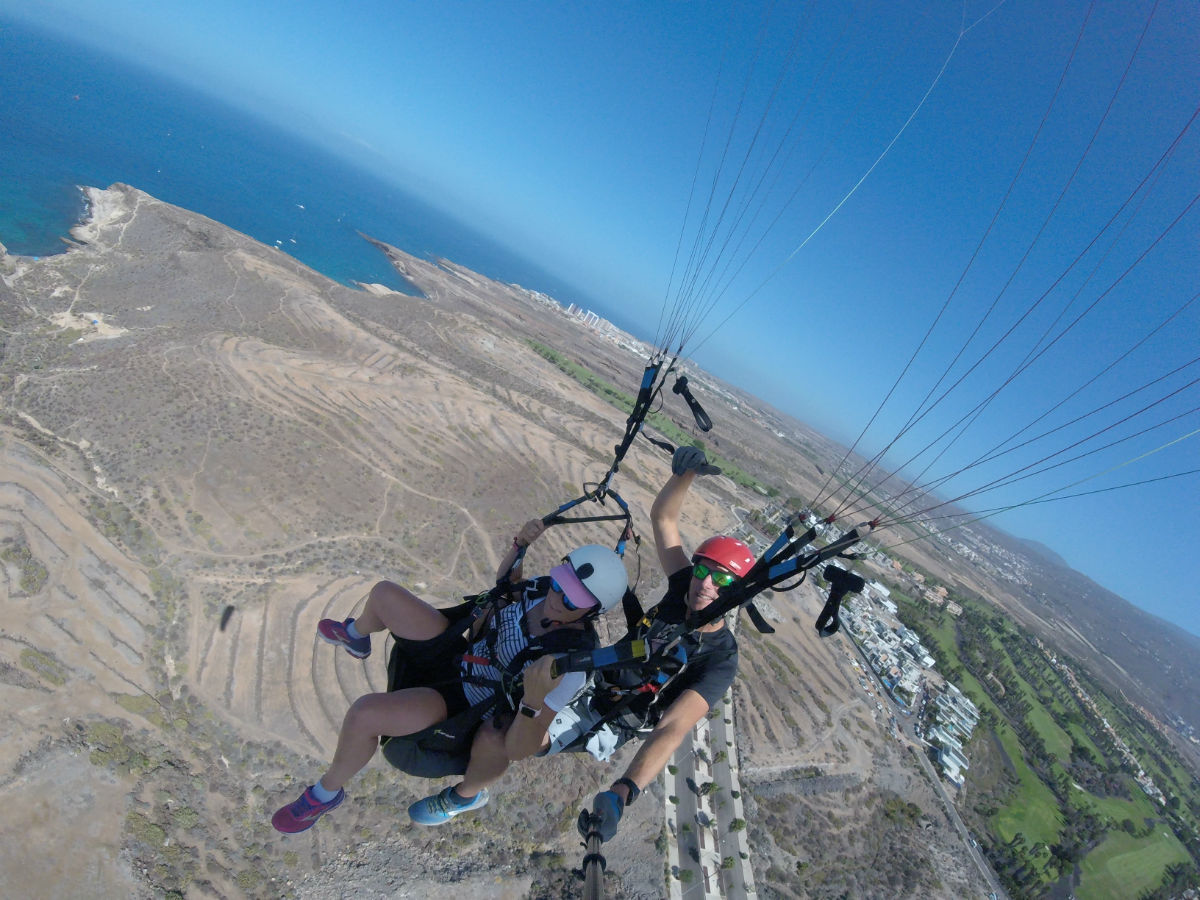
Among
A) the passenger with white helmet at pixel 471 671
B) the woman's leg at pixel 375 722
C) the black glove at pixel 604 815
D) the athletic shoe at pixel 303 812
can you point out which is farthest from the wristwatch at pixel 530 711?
the athletic shoe at pixel 303 812

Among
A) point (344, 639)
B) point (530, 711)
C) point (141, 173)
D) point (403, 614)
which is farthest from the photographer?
point (141, 173)

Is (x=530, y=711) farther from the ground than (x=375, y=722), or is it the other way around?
(x=530, y=711)

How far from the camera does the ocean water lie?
40.7m

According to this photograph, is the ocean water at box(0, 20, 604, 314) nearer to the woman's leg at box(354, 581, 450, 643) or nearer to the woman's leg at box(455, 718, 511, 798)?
the woman's leg at box(354, 581, 450, 643)

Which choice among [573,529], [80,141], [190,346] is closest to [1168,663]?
[573,529]

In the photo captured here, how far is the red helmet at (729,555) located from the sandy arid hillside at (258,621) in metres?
10.3

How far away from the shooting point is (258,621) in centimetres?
1212

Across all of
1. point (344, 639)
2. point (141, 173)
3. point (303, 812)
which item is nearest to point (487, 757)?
point (303, 812)

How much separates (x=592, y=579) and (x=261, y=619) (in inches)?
475

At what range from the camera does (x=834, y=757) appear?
18.2 meters

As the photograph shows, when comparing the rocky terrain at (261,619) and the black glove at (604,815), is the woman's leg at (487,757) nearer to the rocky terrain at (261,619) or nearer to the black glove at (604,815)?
the black glove at (604,815)

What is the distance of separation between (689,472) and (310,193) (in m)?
133

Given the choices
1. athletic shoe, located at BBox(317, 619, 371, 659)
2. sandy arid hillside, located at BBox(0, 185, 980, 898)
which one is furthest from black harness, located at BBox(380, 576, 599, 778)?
sandy arid hillside, located at BBox(0, 185, 980, 898)

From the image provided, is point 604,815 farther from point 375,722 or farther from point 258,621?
point 258,621
